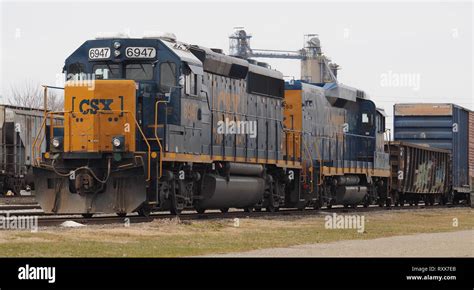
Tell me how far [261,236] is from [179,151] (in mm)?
4608

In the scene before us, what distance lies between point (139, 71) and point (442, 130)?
27524 millimetres

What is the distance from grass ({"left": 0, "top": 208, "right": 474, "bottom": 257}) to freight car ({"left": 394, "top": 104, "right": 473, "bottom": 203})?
70.2ft

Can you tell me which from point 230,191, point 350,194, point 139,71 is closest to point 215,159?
point 230,191

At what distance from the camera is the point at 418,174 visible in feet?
146

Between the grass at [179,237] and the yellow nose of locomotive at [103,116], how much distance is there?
2.53 meters

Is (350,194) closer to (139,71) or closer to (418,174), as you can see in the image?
(418,174)

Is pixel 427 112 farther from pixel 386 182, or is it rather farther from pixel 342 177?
pixel 342 177

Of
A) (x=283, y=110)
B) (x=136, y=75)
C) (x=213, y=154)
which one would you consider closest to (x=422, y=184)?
(x=283, y=110)

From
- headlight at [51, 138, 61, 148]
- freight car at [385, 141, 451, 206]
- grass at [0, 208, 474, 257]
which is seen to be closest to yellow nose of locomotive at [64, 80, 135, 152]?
headlight at [51, 138, 61, 148]

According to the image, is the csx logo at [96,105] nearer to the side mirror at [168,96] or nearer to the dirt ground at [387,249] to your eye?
the side mirror at [168,96]

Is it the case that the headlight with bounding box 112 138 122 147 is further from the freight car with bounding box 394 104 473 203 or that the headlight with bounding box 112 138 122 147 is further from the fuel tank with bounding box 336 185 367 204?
the freight car with bounding box 394 104 473 203

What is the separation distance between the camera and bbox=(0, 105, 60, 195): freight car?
1596 inches

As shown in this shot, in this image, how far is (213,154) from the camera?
85.6 ft

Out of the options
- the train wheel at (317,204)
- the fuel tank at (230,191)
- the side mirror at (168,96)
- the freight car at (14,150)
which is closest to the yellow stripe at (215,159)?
the fuel tank at (230,191)
